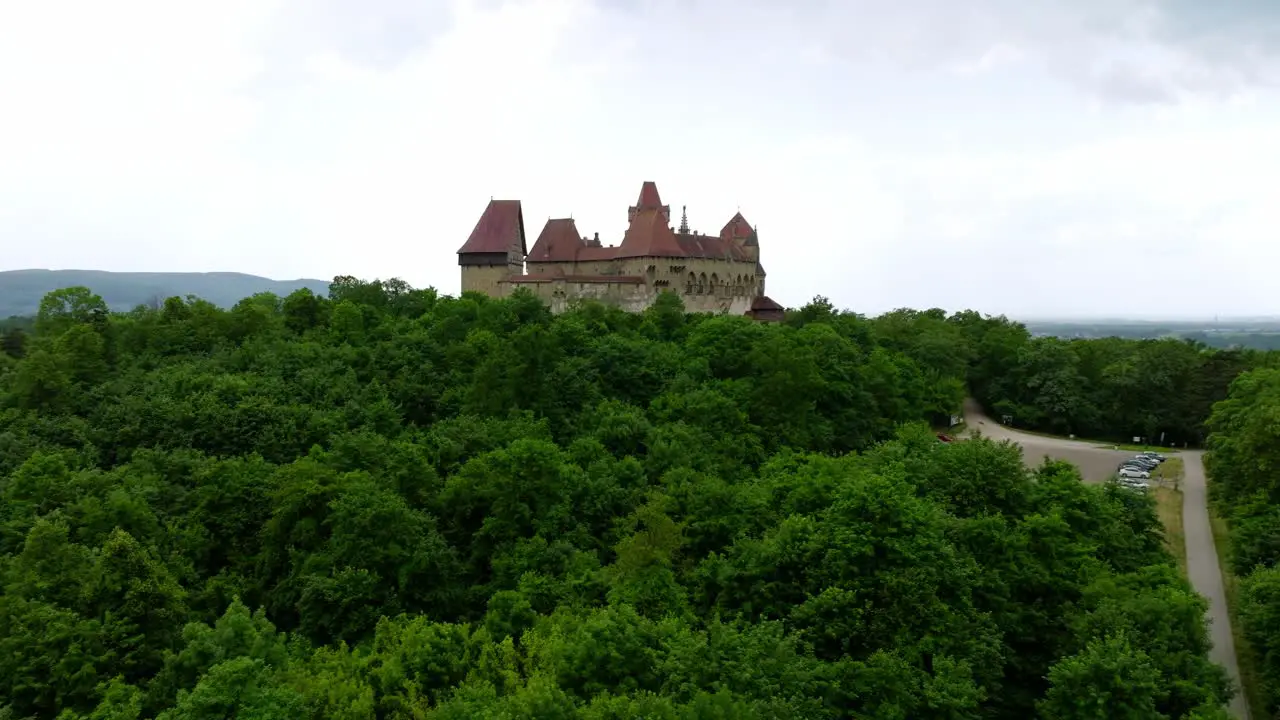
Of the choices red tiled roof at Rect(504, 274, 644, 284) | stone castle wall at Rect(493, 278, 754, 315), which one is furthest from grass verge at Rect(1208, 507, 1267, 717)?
red tiled roof at Rect(504, 274, 644, 284)

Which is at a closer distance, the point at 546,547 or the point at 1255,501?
the point at 546,547

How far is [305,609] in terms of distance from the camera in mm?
17859

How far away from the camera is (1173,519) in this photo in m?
31.5

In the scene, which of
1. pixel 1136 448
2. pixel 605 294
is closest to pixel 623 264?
pixel 605 294

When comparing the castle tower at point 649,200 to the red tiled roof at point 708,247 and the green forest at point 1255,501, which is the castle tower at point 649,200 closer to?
the red tiled roof at point 708,247

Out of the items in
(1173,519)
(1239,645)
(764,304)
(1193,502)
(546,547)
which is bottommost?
(1239,645)

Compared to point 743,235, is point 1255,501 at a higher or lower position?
lower

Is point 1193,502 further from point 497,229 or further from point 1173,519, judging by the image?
point 497,229

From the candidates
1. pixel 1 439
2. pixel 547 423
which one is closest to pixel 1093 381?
pixel 547 423

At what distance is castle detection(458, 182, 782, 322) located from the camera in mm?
46125

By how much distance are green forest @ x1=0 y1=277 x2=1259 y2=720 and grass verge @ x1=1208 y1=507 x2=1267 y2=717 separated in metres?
2.11

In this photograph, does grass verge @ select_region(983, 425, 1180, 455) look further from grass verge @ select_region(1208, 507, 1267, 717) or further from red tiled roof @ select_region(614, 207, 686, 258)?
red tiled roof @ select_region(614, 207, 686, 258)

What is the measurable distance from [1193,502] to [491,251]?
37.2m

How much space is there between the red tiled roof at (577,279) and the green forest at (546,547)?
9235 mm
